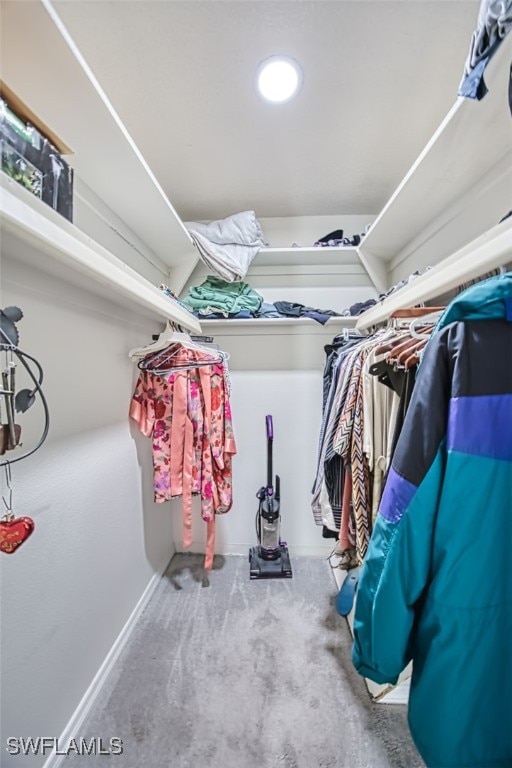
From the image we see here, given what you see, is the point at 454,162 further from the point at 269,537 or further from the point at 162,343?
the point at 269,537

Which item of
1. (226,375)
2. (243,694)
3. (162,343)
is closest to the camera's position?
(243,694)

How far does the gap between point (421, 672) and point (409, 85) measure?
189cm

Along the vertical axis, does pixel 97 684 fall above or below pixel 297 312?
below

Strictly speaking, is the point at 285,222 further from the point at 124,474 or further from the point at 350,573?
the point at 350,573

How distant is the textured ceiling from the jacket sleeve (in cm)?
116

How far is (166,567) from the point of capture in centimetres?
195

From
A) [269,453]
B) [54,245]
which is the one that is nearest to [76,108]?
[54,245]

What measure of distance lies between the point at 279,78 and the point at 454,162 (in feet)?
2.44

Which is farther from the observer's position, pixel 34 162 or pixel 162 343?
pixel 162 343

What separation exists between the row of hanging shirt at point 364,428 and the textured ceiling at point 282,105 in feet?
3.01

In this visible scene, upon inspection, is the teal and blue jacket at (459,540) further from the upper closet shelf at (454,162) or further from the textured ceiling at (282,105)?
the textured ceiling at (282,105)

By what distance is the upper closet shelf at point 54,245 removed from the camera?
0.55 metres

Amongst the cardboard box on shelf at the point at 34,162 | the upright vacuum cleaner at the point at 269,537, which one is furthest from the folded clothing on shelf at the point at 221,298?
the cardboard box on shelf at the point at 34,162

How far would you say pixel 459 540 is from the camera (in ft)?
1.83
